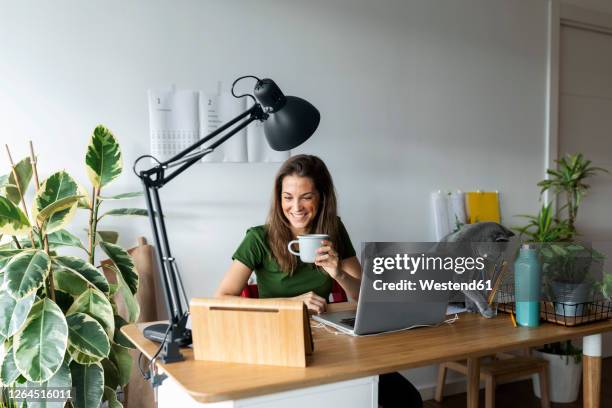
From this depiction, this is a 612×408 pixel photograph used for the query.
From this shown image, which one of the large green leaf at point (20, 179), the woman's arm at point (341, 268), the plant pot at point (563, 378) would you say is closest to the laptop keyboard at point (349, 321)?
the woman's arm at point (341, 268)

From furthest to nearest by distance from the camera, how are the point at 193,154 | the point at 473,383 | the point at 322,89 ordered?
the point at 322,89 → the point at 473,383 → the point at 193,154

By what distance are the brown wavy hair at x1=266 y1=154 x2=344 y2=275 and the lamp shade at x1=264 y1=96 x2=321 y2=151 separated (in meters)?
0.57

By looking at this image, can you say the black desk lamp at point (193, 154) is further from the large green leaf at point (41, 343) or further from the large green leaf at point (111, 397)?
the large green leaf at point (111, 397)

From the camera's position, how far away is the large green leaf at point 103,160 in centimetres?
200

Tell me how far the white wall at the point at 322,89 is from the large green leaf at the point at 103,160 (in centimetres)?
41

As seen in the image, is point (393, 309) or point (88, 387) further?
point (88, 387)

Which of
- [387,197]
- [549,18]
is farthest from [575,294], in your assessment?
[549,18]

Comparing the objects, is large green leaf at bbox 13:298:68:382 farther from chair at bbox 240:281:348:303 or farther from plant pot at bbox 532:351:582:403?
plant pot at bbox 532:351:582:403

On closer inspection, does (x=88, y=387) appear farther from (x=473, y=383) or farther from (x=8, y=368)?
(x=473, y=383)

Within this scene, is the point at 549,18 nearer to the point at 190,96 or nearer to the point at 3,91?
the point at 190,96

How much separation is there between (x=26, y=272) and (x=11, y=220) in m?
0.20

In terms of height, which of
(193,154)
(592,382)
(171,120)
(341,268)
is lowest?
(592,382)

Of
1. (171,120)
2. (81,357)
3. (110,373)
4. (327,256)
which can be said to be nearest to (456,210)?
(171,120)

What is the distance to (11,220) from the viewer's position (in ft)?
5.76
